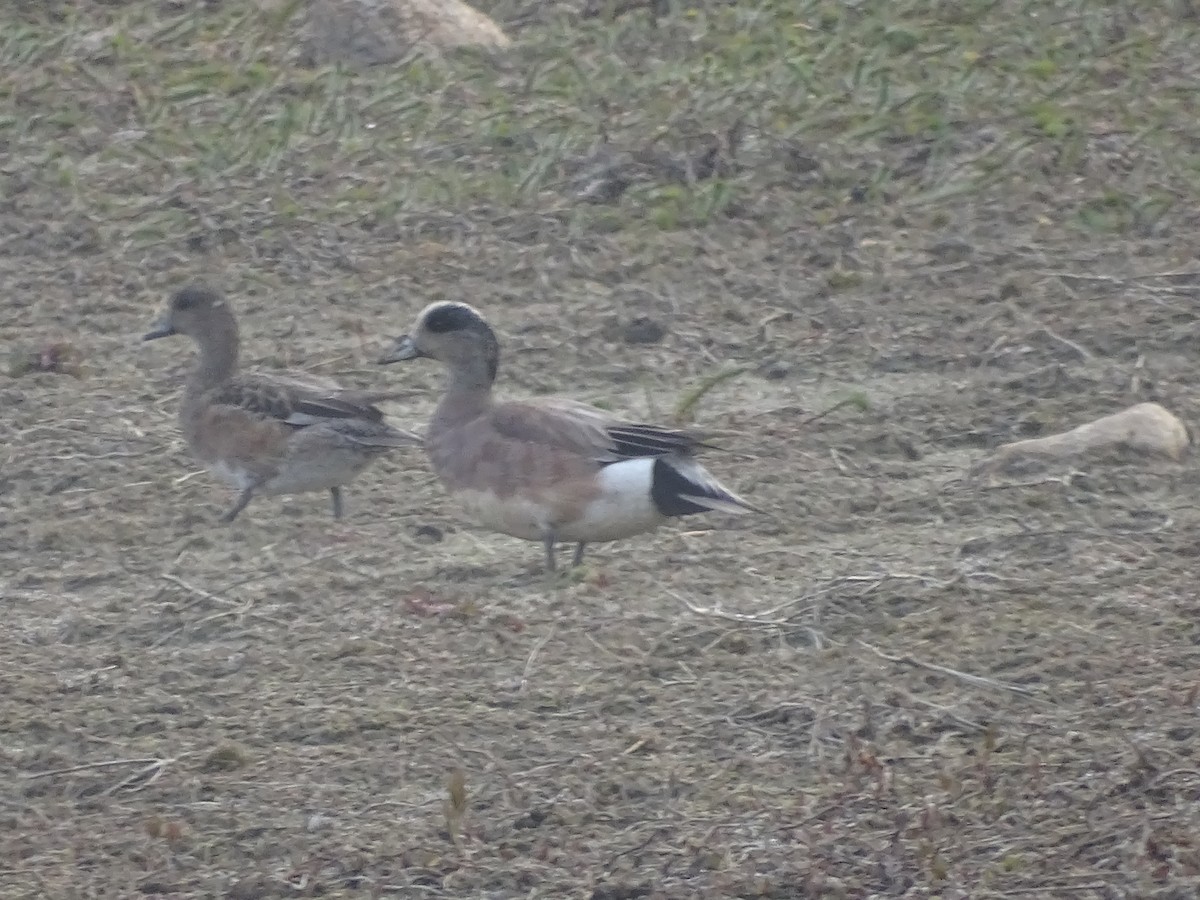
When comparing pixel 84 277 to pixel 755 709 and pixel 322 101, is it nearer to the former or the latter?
pixel 322 101

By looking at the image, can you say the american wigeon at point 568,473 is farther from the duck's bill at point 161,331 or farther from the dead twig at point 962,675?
the duck's bill at point 161,331

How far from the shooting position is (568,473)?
5.48m

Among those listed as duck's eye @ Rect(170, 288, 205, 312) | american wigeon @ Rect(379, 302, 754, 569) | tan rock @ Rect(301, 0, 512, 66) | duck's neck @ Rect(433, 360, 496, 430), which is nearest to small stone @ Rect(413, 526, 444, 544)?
american wigeon @ Rect(379, 302, 754, 569)

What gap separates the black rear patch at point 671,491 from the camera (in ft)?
17.6

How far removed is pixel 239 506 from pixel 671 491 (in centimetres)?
132

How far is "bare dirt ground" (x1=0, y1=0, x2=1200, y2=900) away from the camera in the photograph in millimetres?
4121

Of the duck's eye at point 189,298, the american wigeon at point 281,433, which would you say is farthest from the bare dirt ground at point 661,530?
the duck's eye at point 189,298

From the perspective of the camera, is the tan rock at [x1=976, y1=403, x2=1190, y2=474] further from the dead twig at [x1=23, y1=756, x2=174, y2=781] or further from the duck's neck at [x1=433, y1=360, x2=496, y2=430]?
the dead twig at [x1=23, y1=756, x2=174, y2=781]

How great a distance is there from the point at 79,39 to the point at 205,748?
5.79m

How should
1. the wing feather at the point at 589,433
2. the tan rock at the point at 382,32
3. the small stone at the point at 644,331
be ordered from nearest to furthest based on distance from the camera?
the wing feather at the point at 589,433
the small stone at the point at 644,331
the tan rock at the point at 382,32

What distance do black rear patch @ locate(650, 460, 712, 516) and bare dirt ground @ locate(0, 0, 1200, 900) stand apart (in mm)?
164

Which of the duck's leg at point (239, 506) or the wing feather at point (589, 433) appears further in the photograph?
the duck's leg at point (239, 506)

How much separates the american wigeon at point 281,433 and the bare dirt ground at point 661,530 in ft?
0.39

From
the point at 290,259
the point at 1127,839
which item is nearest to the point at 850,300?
the point at 290,259
